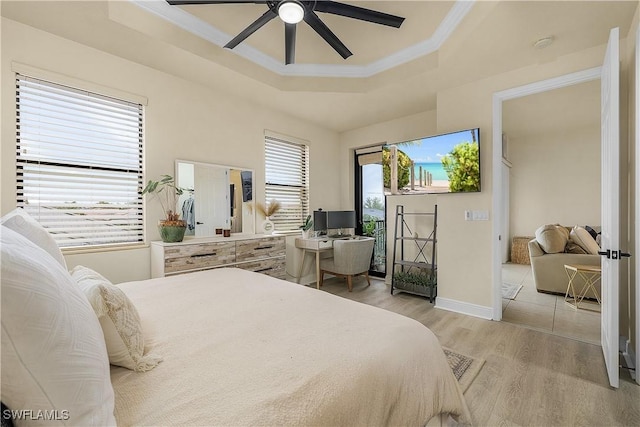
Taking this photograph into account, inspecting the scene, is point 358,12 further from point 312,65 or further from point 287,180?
point 287,180

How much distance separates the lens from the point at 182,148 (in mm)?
3086

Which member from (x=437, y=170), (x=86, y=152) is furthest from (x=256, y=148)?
(x=437, y=170)

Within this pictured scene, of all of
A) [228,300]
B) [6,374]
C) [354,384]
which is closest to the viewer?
[6,374]

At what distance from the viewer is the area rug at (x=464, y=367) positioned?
1.89 meters

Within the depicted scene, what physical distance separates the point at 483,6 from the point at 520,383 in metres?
2.71

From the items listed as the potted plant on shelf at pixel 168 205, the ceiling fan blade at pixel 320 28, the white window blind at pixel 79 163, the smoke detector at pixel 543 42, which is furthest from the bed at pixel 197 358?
the smoke detector at pixel 543 42

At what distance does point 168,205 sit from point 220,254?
29.9 inches

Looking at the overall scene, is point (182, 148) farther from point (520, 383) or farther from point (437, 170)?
point (520, 383)

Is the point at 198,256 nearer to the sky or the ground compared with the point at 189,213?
nearer to the ground

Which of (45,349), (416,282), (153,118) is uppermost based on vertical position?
(153,118)

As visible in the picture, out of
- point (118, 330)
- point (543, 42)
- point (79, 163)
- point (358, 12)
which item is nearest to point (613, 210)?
point (543, 42)

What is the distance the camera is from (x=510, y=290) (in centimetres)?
407

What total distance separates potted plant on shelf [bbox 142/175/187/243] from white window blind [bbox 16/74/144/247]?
0.17 m

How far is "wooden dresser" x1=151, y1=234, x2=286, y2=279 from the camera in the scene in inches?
105
